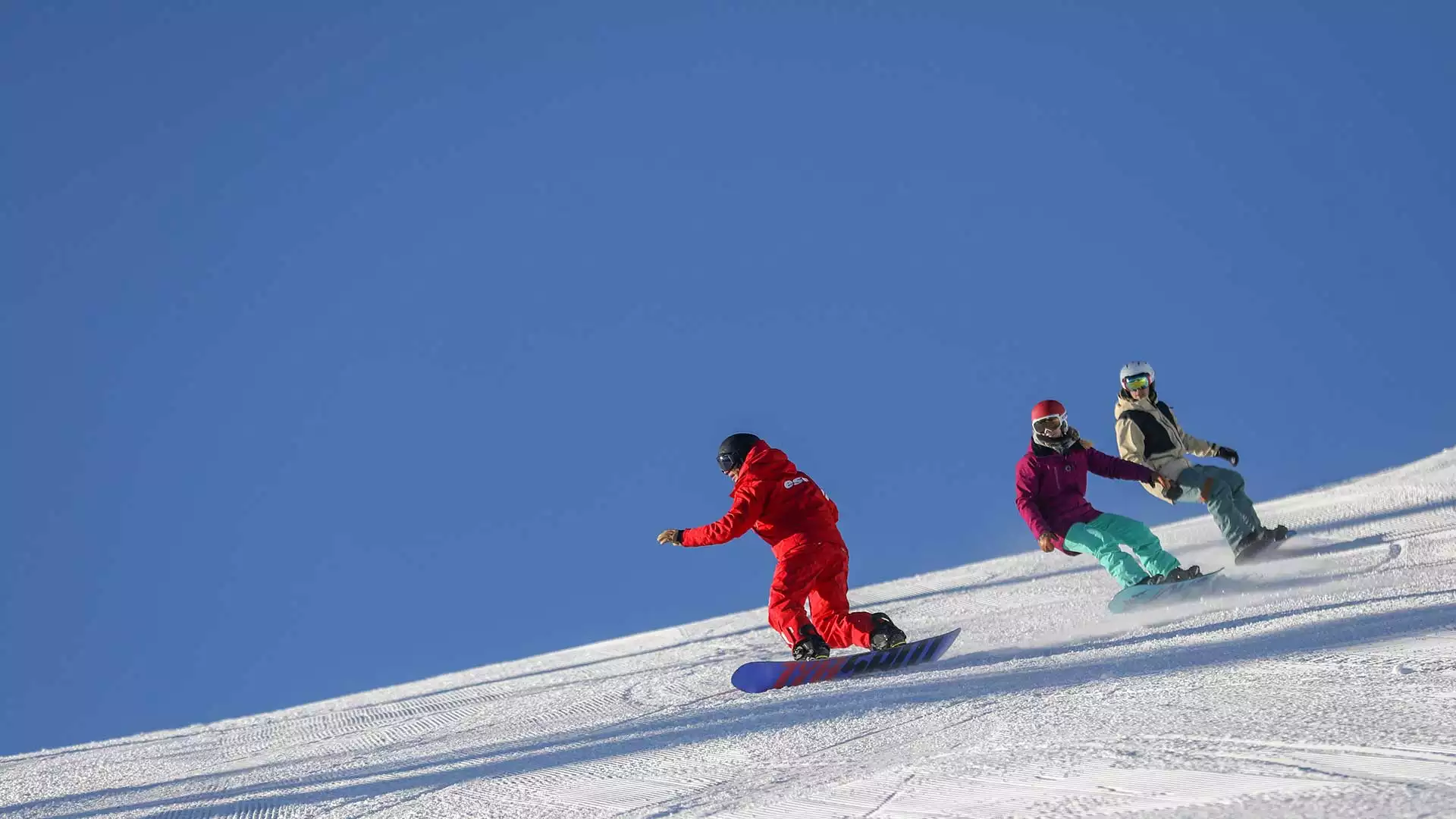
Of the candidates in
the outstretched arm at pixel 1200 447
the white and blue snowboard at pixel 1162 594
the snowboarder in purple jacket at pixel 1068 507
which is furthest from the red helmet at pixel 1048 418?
the outstretched arm at pixel 1200 447

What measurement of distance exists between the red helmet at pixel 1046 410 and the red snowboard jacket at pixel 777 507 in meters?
1.61

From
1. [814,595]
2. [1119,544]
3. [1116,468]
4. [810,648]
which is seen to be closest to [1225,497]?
[1116,468]

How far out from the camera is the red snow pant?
7051 mm

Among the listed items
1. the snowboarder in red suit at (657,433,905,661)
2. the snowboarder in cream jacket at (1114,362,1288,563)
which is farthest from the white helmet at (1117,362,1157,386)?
the snowboarder in red suit at (657,433,905,661)

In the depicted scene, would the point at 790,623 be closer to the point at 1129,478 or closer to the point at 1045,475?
the point at 1045,475

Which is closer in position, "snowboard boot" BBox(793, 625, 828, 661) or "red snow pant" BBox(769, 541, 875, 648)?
"snowboard boot" BBox(793, 625, 828, 661)

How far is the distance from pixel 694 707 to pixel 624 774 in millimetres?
1778

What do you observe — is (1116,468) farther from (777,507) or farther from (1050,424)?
(777,507)

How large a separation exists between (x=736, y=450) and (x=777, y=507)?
15.6 inches

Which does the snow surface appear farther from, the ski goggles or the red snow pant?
the ski goggles

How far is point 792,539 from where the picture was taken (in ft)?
23.5

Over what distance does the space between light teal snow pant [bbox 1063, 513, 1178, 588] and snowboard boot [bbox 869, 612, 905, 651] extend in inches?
64.9

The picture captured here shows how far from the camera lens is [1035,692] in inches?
202

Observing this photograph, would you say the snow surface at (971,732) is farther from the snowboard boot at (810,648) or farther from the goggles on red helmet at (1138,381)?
the goggles on red helmet at (1138,381)
